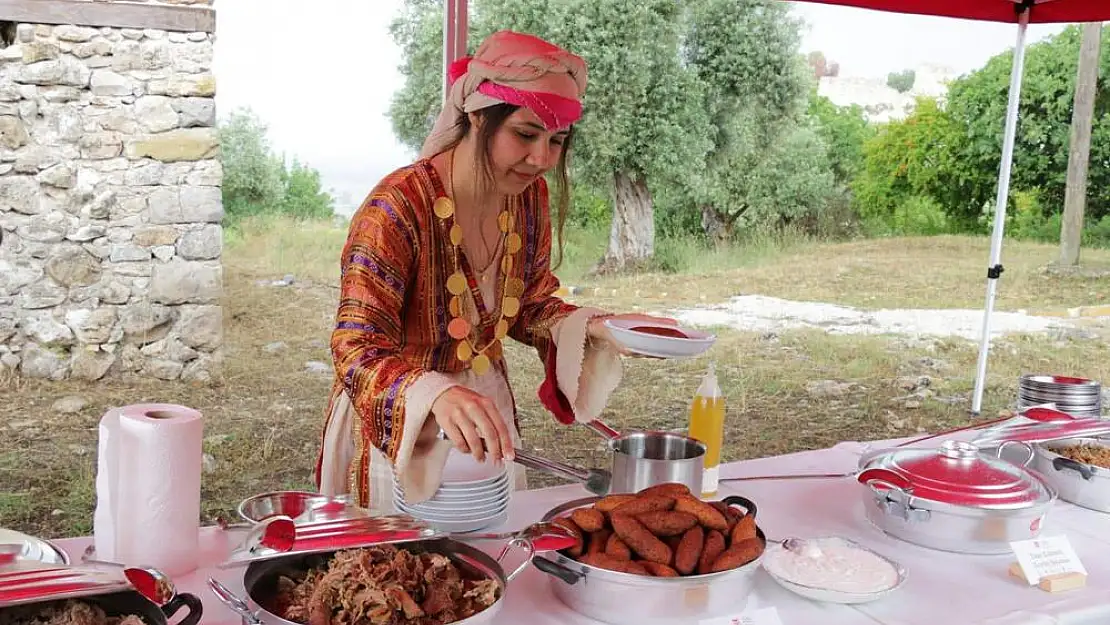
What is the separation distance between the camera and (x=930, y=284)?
27.7ft

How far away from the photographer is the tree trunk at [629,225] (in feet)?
Answer: 24.7

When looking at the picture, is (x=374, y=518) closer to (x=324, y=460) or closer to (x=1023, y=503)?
(x=324, y=460)

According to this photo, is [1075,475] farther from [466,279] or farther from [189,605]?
[189,605]

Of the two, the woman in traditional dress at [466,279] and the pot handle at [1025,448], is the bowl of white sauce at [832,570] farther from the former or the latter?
the pot handle at [1025,448]

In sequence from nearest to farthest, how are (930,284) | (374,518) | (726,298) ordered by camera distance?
(374,518)
(726,298)
(930,284)

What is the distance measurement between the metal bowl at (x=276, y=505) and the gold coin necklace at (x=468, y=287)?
1.64 ft

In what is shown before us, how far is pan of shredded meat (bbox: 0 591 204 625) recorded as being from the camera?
3.17 ft

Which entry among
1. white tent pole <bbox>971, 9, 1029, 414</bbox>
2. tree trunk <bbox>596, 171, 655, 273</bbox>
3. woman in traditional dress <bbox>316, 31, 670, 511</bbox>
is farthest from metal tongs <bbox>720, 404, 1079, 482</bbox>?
tree trunk <bbox>596, 171, 655, 273</bbox>

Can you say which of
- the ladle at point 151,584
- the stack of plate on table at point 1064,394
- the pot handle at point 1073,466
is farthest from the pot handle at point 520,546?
the stack of plate on table at point 1064,394

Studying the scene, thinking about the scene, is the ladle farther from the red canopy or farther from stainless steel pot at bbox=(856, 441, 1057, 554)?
the red canopy

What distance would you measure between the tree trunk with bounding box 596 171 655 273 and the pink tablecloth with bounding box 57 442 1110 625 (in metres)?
5.87

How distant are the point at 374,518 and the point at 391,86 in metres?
5.55

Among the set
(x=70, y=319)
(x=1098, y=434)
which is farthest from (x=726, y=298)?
(x=1098, y=434)

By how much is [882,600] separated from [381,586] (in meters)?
0.68
